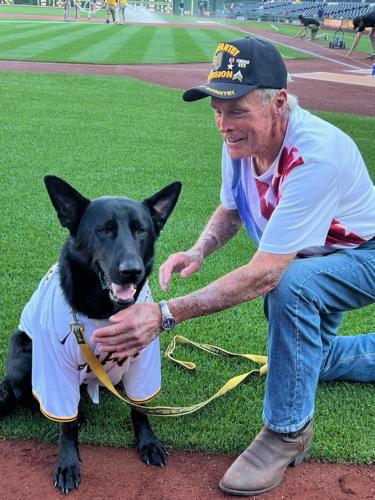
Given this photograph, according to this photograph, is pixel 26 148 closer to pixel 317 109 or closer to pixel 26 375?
pixel 26 375

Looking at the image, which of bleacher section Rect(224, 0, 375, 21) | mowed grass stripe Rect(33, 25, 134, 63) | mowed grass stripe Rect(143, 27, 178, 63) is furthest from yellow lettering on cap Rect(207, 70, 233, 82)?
bleacher section Rect(224, 0, 375, 21)

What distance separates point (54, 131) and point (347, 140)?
7.15 metres

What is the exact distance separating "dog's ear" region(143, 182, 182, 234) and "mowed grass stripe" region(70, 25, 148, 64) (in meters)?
16.7

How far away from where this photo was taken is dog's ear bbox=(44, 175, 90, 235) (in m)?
2.65

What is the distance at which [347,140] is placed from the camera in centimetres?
266

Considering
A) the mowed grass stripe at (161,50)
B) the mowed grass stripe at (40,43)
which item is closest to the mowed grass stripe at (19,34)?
the mowed grass stripe at (40,43)

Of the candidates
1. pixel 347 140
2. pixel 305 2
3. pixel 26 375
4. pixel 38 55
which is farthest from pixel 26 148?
pixel 305 2

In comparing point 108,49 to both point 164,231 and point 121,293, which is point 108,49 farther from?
point 121,293

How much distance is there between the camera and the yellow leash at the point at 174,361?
2.58m

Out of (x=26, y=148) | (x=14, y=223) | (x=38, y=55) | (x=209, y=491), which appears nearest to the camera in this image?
(x=209, y=491)

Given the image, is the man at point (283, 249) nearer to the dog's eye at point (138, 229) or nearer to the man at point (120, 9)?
the dog's eye at point (138, 229)

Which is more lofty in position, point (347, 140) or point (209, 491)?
point (347, 140)

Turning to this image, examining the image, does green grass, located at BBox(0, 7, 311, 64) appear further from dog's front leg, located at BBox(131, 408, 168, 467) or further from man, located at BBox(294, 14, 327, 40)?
dog's front leg, located at BBox(131, 408, 168, 467)

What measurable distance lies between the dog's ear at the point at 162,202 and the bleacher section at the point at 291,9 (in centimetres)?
4247
